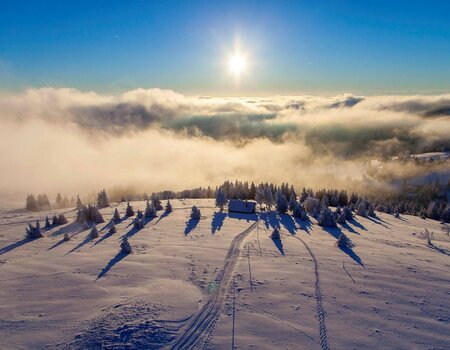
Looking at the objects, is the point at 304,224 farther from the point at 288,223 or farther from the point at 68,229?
the point at 68,229

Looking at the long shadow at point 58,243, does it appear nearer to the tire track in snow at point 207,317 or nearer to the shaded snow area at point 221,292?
the shaded snow area at point 221,292

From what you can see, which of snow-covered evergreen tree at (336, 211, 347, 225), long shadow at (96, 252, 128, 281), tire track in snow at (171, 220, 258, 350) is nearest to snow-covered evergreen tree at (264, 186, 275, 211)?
snow-covered evergreen tree at (336, 211, 347, 225)

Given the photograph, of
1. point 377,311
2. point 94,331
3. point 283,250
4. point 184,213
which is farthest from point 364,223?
point 94,331

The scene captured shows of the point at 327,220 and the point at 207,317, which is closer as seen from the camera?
the point at 207,317

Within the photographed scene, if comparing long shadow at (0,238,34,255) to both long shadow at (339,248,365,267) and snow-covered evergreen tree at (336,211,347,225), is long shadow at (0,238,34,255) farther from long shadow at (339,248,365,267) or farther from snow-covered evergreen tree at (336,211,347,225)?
→ snow-covered evergreen tree at (336,211,347,225)

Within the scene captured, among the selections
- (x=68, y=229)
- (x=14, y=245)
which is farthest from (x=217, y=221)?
(x=14, y=245)

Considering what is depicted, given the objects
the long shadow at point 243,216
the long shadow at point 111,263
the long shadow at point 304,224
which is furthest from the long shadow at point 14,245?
the long shadow at point 304,224
